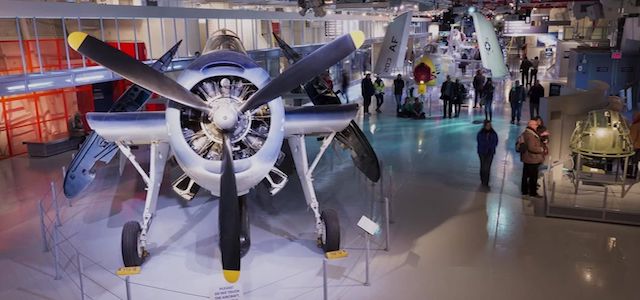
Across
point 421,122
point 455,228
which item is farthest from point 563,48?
point 455,228

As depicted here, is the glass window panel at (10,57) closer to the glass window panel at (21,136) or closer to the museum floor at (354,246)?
the glass window panel at (21,136)

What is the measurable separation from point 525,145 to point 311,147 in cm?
640

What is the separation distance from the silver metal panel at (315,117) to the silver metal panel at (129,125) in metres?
1.62

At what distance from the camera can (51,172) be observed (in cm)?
1293

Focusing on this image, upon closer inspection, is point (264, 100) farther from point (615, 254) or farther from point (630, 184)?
point (630, 184)

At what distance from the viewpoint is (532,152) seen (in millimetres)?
9414

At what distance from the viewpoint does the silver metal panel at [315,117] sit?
6.96 metres

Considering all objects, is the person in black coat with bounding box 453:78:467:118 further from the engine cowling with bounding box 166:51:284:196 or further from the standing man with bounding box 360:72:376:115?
the engine cowling with bounding box 166:51:284:196

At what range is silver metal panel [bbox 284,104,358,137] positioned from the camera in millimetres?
6961

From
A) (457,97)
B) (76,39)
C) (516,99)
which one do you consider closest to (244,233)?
(76,39)

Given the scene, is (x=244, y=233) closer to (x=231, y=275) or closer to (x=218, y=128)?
(x=218, y=128)

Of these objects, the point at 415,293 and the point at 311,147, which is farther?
the point at 311,147

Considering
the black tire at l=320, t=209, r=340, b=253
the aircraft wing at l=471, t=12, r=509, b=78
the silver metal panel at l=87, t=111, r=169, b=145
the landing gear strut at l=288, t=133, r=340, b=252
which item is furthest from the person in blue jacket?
the silver metal panel at l=87, t=111, r=169, b=145

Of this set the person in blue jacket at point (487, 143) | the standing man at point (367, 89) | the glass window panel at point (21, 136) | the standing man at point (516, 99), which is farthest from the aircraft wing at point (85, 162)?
the standing man at point (516, 99)
